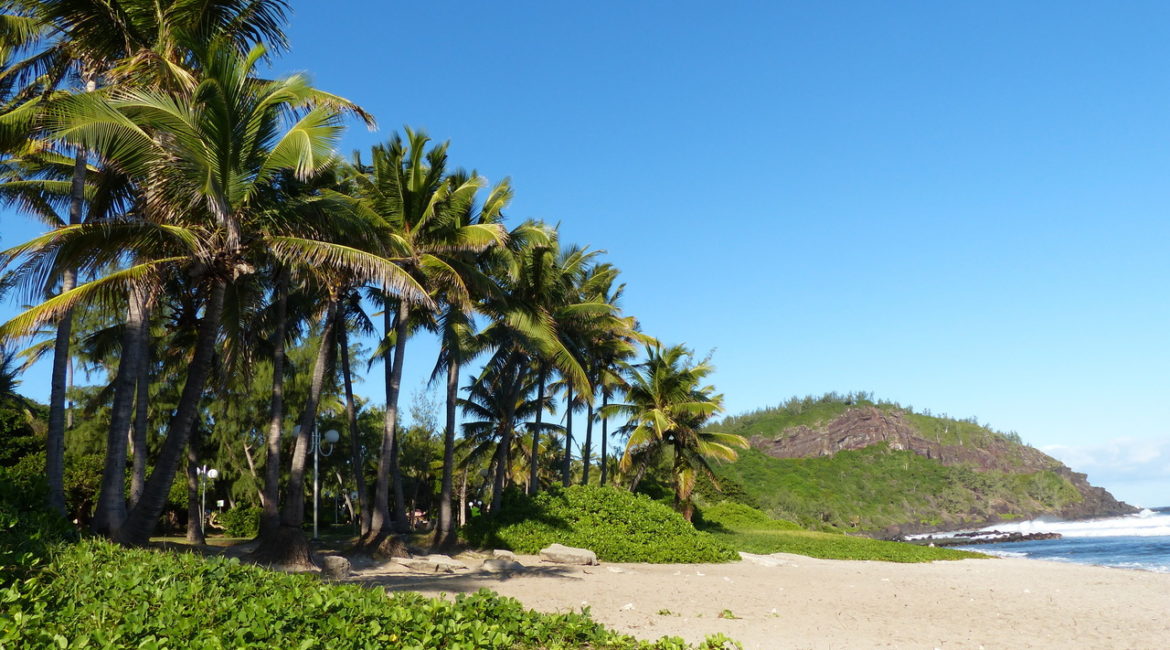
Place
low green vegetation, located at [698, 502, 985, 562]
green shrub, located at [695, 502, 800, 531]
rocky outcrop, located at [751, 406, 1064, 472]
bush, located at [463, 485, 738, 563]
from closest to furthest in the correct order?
bush, located at [463, 485, 738, 563], low green vegetation, located at [698, 502, 985, 562], green shrub, located at [695, 502, 800, 531], rocky outcrop, located at [751, 406, 1064, 472]

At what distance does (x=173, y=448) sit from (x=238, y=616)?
6.64 metres

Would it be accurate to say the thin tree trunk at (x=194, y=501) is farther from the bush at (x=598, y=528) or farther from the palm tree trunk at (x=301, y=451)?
the bush at (x=598, y=528)

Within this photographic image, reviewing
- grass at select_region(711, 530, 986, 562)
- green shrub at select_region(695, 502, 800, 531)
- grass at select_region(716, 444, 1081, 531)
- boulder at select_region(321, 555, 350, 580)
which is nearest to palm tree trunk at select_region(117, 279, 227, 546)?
boulder at select_region(321, 555, 350, 580)

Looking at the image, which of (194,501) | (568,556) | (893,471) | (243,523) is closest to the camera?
(568,556)

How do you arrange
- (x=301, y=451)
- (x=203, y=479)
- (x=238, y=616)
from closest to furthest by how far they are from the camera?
(x=238, y=616)
(x=301, y=451)
(x=203, y=479)

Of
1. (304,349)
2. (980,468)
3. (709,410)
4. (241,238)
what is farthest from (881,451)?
(241,238)

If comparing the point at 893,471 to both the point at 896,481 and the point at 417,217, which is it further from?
the point at 417,217

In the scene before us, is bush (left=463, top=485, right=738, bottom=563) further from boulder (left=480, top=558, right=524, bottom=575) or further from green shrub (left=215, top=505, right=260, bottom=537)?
green shrub (left=215, top=505, right=260, bottom=537)

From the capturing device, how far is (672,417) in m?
32.8

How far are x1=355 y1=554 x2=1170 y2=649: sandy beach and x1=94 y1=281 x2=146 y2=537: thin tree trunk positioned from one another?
14.2ft

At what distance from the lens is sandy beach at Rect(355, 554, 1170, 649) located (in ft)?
34.4

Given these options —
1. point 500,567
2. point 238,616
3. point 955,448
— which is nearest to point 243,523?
point 500,567

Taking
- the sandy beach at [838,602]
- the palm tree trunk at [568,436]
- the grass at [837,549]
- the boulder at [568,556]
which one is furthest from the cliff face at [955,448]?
the boulder at [568,556]

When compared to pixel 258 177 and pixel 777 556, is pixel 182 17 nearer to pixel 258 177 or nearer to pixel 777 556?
pixel 258 177
